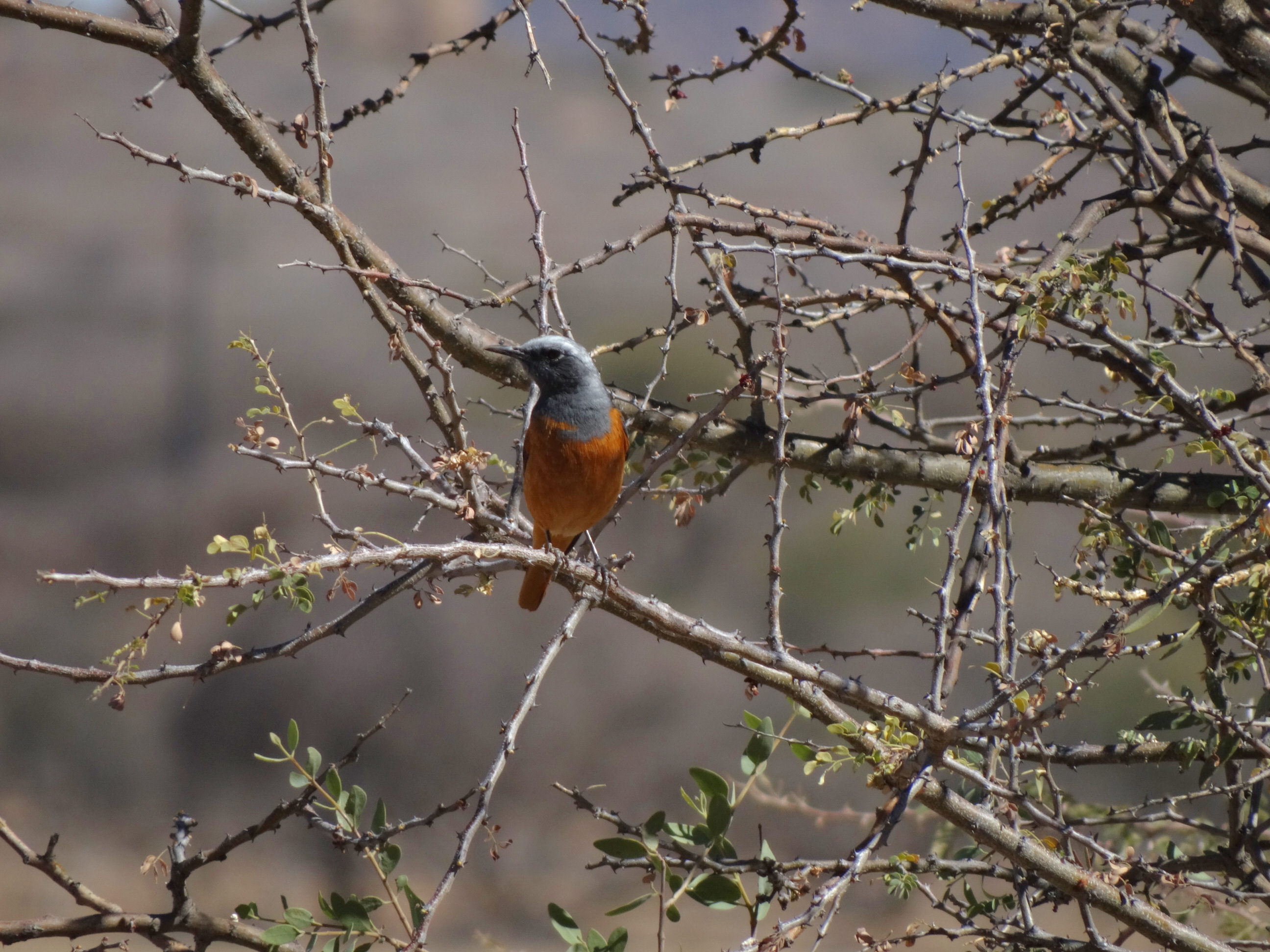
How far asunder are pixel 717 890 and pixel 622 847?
0.24 m

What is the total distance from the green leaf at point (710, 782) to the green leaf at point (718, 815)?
2 centimetres

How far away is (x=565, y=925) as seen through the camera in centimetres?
224

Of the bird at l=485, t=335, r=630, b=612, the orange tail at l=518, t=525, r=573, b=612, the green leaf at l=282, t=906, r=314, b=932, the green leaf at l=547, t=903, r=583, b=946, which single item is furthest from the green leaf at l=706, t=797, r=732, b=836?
the orange tail at l=518, t=525, r=573, b=612

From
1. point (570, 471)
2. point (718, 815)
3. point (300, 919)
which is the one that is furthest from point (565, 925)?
point (570, 471)

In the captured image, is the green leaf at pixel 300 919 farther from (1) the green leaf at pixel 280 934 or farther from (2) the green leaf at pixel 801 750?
(2) the green leaf at pixel 801 750

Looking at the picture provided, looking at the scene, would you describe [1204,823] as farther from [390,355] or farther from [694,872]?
[390,355]

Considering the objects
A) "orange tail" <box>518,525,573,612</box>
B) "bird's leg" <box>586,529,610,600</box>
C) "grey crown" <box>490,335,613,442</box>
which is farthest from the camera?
"orange tail" <box>518,525,573,612</box>

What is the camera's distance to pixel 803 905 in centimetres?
645

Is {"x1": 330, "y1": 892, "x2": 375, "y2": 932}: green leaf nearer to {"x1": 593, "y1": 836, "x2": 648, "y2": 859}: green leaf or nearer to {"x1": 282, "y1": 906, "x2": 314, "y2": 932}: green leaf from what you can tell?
{"x1": 282, "y1": 906, "x2": 314, "y2": 932}: green leaf

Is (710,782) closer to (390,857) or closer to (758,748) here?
(758,748)

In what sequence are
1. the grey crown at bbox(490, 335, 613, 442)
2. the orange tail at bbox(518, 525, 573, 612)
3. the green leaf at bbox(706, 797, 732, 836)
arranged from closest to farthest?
the green leaf at bbox(706, 797, 732, 836) → the grey crown at bbox(490, 335, 613, 442) → the orange tail at bbox(518, 525, 573, 612)

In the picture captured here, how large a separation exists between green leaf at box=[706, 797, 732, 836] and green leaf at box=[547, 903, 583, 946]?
0.38 m

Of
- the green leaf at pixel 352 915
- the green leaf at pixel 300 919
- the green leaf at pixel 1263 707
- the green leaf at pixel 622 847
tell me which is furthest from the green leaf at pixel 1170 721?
the green leaf at pixel 300 919

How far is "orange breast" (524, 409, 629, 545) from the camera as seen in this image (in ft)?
10.2
